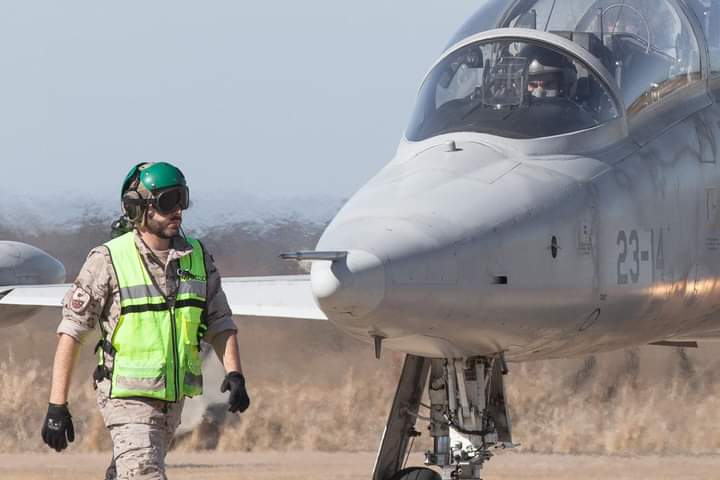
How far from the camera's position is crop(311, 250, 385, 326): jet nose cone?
320 inches

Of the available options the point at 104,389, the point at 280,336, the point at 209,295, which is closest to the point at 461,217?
the point at 209,295

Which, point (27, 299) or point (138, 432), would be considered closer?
point (138, 432)

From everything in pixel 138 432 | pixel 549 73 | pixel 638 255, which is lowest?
pixel 138 432

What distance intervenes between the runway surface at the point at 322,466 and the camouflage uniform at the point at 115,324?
9.15m

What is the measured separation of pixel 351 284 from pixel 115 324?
1.07 meters

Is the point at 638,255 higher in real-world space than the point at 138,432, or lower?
higher

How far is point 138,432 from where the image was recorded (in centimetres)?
784

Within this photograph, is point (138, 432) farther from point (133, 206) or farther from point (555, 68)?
point (555, 68)

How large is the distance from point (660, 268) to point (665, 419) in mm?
9630

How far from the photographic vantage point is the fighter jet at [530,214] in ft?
28.5

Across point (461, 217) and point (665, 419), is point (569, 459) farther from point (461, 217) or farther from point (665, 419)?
point (461, 217)

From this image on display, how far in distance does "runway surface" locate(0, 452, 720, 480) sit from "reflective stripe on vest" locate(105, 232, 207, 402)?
9.26 metres

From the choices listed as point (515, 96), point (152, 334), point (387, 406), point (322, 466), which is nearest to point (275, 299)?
point (515, 96)

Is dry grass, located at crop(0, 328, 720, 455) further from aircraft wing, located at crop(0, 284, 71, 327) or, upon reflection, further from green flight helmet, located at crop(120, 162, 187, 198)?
green flight helmet, located at crop(120, 162, 187, 198)
